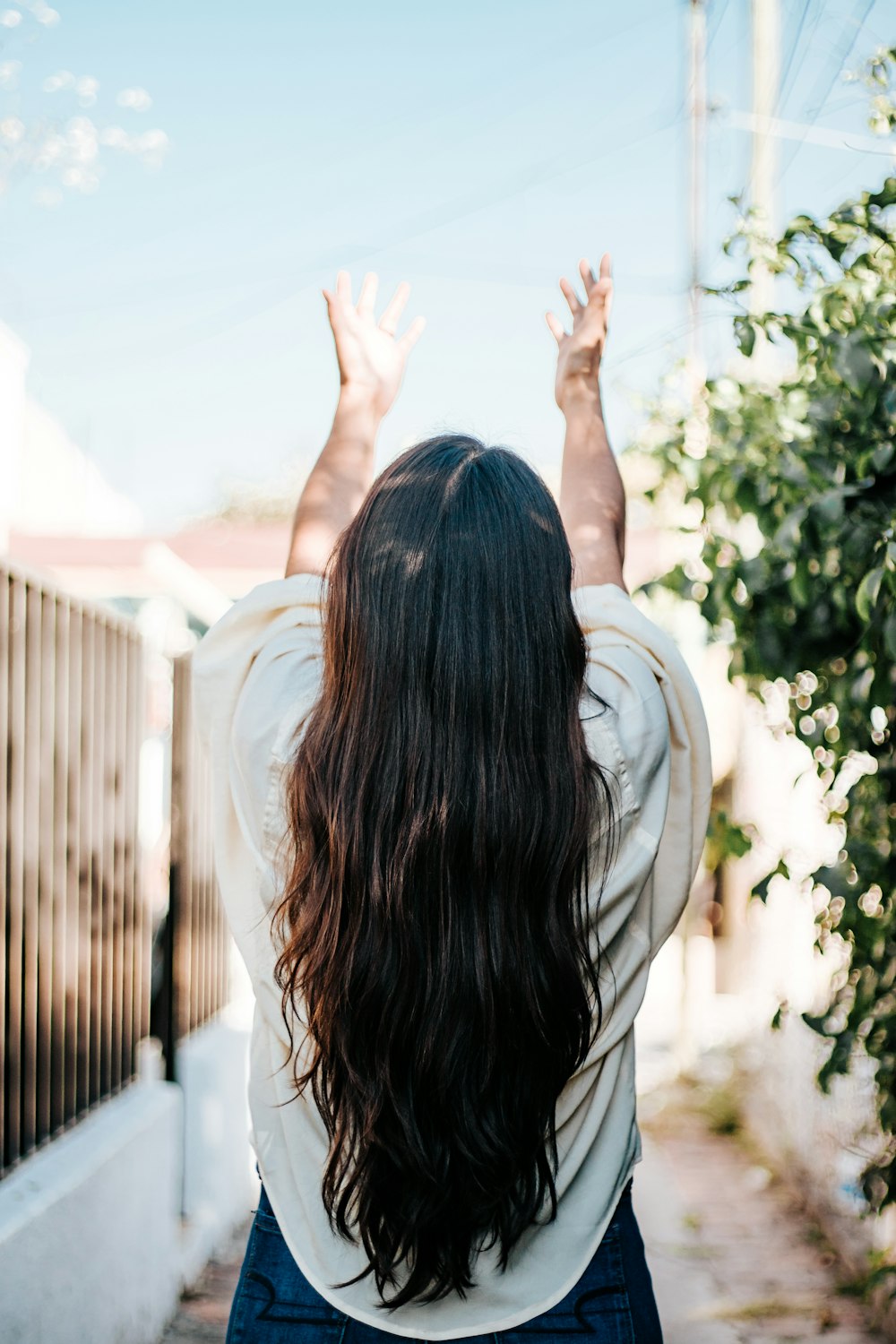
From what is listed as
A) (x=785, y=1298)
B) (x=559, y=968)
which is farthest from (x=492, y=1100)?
(x=785, y=1298)

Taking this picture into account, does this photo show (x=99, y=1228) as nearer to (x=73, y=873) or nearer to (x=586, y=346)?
(x=73, y=873)

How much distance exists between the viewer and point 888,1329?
3.38 metres

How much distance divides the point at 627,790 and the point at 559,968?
20 centimetres

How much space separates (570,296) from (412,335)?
25cm

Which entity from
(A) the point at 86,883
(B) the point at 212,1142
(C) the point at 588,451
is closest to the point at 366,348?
(C) the point at 588,451

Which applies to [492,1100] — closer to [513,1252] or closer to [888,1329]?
[513,1252]

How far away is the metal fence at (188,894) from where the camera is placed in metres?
4.05

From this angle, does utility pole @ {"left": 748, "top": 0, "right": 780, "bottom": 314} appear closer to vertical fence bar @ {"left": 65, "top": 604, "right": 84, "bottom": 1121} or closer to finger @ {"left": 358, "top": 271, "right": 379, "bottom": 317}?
vertical fence bar @ {"left": 65, "top": 604, "right": 84, "bottom": 1121}

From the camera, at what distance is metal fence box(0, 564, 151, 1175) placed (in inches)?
101

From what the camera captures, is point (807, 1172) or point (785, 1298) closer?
point (785, 1298)

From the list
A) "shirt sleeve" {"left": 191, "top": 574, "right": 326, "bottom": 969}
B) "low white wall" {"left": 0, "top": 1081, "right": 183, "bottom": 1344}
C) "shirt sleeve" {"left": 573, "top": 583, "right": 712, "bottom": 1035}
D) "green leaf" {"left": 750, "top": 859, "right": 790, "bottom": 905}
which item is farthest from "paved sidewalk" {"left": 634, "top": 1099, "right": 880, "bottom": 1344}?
"shirt sleeve" {"left": 191, "top": 574, "right": 326, "bottom": 969}

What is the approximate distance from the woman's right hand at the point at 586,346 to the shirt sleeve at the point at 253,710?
50cm

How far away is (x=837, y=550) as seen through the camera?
6.66 feet

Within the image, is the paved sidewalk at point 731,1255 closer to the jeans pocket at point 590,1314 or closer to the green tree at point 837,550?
the green tree at point 837,550
